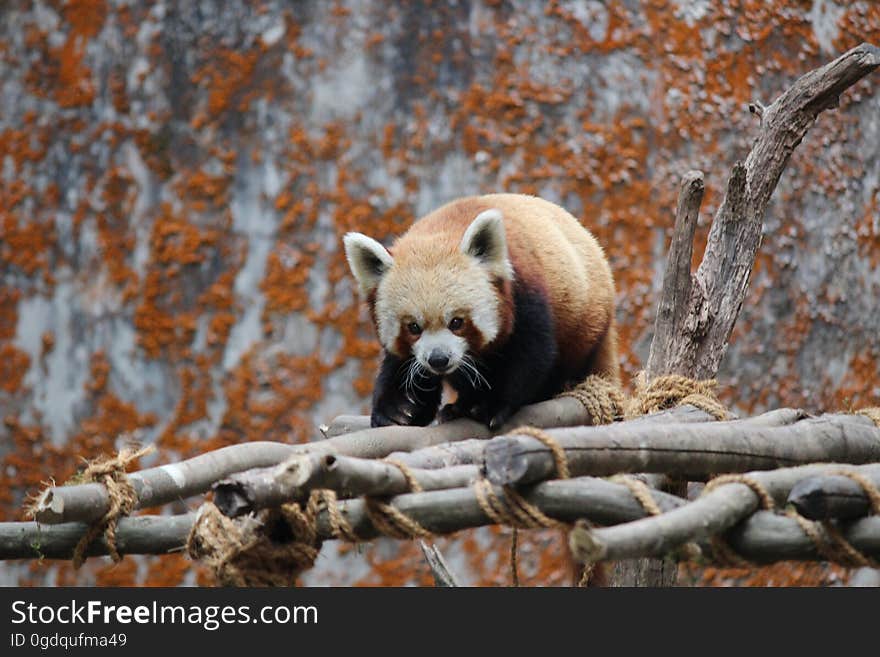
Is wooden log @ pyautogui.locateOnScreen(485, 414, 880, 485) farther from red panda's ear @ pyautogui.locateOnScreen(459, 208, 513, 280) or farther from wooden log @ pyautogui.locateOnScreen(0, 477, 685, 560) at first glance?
red panda's ear @ pyautogui.locateOnScreen(459, 208, 513, 280)

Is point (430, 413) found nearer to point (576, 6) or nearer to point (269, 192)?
point (269, 192)


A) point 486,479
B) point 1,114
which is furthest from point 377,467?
point 1,114

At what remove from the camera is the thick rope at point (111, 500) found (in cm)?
259

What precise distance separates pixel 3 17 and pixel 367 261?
4.06 metres

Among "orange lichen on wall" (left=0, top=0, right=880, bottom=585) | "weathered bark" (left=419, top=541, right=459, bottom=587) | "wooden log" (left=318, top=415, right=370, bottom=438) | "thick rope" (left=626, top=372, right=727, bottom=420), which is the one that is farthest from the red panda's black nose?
"orange lichen on wall" (left=0, top=0, right=880, bottom=585)

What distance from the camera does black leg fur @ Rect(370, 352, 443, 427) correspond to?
3.72 metres

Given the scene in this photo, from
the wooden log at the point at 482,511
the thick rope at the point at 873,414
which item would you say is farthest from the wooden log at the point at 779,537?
the thick rope at the point at 873,414

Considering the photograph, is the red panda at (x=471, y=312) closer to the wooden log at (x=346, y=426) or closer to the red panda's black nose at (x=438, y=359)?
the red panda's black nose at (x=438, y=359)

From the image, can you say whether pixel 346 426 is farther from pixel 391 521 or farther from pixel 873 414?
pixel 873 414

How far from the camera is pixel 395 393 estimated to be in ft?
12.3

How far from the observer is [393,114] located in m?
6.42

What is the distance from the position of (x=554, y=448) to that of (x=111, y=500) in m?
1.04

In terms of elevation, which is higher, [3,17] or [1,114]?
[3,17]

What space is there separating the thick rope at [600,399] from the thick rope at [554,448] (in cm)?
143
